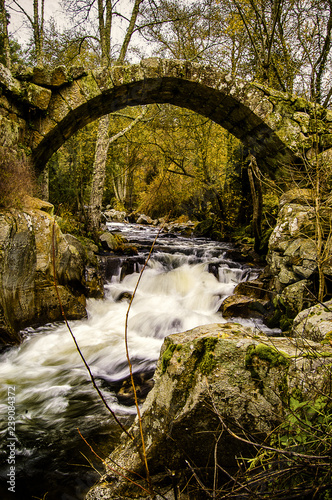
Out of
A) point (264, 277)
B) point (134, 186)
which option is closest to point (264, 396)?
point (264, 277)

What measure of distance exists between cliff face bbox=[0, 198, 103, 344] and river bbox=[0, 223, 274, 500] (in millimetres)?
282

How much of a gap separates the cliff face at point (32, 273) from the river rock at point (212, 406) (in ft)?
8.61

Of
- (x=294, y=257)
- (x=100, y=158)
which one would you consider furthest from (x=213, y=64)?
(x=294, y=257)

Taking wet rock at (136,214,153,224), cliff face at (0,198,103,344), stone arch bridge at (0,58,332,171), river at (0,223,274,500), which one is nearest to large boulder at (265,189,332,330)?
river at (0,223,274,500)

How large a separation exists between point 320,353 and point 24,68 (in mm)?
6560

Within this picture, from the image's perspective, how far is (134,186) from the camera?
94.5ft

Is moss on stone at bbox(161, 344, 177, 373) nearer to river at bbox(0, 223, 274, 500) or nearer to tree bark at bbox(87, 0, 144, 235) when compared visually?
river at bbox(0, 223, 274, 500)

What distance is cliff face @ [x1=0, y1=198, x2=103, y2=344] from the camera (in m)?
4.05

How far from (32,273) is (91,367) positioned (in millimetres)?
1757

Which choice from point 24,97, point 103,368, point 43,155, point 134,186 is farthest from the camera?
point 134,186

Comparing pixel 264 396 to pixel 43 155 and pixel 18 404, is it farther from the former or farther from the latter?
pixel 43 155

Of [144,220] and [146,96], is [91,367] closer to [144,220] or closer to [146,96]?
[146,96]

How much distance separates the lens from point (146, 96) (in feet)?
20.4

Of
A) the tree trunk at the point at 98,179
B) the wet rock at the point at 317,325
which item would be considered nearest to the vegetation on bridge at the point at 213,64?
the tree trunk at the point at 98,179
